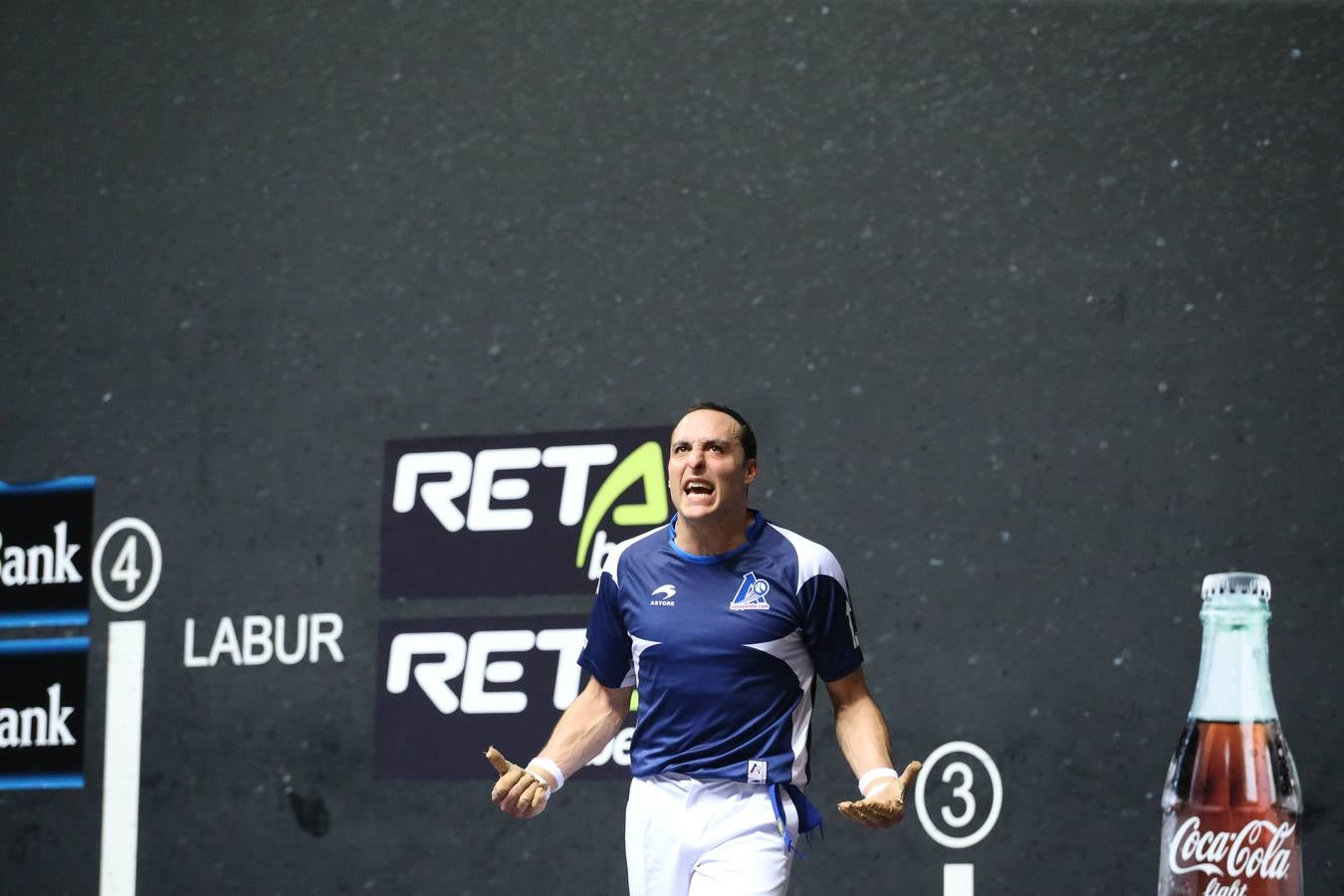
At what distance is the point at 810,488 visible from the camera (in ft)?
12.7

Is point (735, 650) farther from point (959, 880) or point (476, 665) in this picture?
point (476, 665)

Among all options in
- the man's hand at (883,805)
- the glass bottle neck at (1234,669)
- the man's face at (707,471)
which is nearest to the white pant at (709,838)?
the man's hand at (883,805)

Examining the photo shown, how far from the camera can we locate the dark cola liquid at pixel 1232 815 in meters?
1.30

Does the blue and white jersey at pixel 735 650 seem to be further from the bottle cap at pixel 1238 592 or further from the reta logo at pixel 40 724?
the reta logo at pixel 40 724

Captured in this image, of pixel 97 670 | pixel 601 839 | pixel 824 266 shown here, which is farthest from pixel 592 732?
pixel 97 670

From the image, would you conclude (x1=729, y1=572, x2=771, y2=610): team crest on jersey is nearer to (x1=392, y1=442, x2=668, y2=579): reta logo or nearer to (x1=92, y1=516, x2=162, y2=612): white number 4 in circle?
(x1=392, y1=442, x2=668, y2=579): reta logo

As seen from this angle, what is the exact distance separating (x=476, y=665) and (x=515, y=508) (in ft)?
1.20

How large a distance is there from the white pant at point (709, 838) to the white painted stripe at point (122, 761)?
1980 millimetres

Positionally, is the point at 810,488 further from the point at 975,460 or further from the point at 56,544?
the point at 56,544

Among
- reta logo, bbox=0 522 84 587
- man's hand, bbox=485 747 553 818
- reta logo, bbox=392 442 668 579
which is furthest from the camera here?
reta logo, bbox=0 522 84 587

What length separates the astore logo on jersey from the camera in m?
4.01

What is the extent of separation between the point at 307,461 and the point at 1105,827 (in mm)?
1968

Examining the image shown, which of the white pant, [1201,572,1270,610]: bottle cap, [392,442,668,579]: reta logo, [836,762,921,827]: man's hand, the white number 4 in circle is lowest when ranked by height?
the white pant

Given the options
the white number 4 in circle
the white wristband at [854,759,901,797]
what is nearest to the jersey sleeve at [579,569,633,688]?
the white wristband at [854,759,901,797]
